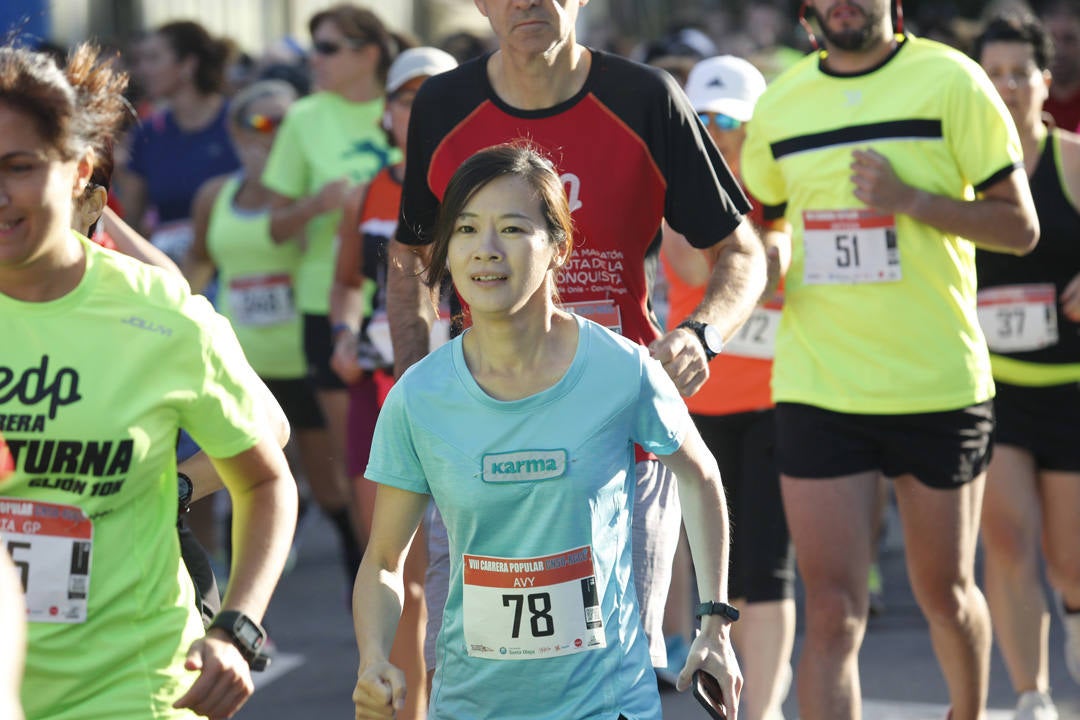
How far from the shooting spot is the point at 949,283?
5.36 meters

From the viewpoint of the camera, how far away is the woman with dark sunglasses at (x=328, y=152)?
8.31m

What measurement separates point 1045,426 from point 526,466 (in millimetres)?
3190

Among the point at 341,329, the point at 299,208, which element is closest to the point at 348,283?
the point at 341,329

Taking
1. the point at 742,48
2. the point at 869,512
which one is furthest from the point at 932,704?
the point at 742,48

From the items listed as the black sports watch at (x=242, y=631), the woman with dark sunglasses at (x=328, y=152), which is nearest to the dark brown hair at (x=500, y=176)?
the black sports watch at (x=242, y=631)

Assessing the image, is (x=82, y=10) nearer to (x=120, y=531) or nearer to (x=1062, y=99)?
(x=1062, y=99)

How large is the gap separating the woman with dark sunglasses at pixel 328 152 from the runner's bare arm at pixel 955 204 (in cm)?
342

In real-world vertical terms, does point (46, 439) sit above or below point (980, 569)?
above

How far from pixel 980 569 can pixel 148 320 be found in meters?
6.20

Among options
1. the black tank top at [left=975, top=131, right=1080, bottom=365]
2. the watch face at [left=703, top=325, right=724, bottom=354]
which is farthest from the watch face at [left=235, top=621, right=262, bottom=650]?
the black tank top at [left=975, top=131, right=1080, bottom=365]

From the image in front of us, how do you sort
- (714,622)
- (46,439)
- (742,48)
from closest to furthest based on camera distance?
(46,439), (714,622), (742,48)

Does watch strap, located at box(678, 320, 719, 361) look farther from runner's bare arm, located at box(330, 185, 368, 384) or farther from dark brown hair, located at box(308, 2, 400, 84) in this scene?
dark brown hair, located at box(308, 2, 400, 84)

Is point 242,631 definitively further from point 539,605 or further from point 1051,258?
point 1051,258

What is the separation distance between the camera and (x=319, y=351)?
809cm
